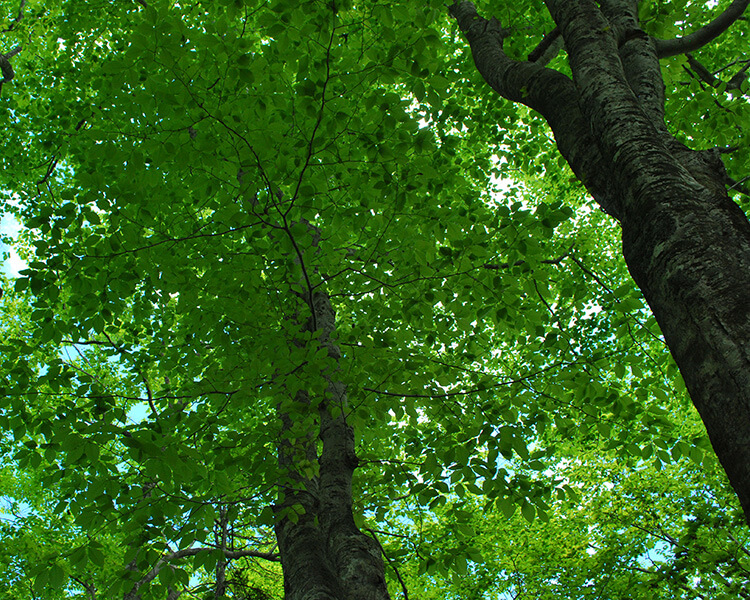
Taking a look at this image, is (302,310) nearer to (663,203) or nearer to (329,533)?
(329,533)

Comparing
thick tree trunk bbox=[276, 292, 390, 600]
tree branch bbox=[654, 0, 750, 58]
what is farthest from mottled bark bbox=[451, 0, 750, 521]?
thick tree trunk bbox=[276, 292, 390, 600]

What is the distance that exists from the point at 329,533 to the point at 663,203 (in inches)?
138

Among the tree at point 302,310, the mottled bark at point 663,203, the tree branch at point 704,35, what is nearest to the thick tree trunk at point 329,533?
the tree at point 302,310

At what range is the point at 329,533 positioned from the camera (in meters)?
3.66

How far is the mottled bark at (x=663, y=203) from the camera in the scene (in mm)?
1624

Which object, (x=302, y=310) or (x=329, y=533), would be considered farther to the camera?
(x=302, y=310)

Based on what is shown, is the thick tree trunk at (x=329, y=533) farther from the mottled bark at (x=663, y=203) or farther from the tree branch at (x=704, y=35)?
the tree branch at (x=704, y=35)

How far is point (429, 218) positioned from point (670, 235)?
76.3 inches

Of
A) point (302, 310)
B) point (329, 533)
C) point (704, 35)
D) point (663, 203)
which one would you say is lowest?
point (329, 533)

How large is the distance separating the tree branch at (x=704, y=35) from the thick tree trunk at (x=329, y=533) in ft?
13.5

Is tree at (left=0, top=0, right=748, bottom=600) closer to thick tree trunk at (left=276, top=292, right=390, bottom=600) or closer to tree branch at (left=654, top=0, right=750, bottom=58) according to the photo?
thick tree trunk at (left=276, top=292, right=390, bottom=600)

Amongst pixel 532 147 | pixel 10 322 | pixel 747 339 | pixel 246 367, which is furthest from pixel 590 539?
pixel 10 322

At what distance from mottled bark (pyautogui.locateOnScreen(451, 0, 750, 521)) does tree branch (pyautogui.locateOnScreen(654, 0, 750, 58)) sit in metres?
0.01

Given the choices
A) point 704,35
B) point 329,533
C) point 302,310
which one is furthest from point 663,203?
point 329,533
